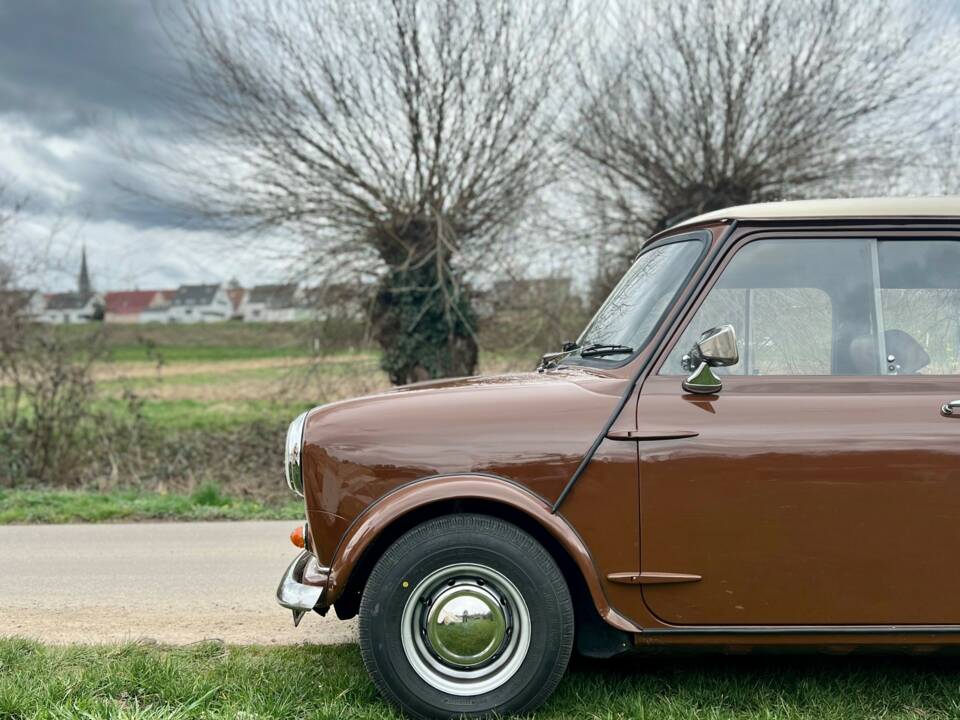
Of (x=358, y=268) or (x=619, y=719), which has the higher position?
(x=358, y=268)

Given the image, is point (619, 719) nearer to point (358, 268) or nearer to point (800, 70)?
point (358, 268)

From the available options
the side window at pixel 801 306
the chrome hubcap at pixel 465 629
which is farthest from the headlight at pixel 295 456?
the side window at pixel 801 306

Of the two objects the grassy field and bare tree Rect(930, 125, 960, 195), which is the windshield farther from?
bare tree Rect(930, 125, 960, 195)

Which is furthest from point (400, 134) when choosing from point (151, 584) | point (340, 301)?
point (151, 584)

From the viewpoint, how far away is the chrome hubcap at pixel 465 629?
3.29 m

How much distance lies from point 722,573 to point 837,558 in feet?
1.46

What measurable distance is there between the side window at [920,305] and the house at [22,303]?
33.6ft

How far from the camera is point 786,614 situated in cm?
327

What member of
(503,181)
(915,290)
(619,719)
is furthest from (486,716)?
(503,181)

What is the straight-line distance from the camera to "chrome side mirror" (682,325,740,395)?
3.19 m

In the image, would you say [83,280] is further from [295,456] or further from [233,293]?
[295,456]

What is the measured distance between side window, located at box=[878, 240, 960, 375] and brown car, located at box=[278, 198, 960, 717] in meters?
0.03

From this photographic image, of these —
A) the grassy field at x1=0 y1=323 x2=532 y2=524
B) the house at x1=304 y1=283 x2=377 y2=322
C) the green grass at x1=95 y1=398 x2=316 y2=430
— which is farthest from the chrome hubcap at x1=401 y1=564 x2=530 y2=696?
the green grass at x1=95 y1=398 x2=316 y2=430

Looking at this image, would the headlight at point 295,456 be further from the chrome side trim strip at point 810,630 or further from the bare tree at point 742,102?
the bare tree at point 742,102
